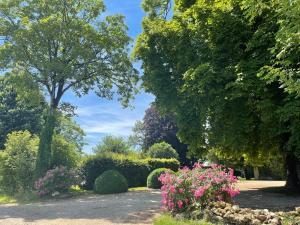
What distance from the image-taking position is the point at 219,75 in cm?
1402

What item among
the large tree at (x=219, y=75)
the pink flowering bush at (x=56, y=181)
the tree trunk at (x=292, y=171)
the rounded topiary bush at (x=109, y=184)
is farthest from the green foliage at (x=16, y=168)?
the tree trunk at (x=292, y=171)

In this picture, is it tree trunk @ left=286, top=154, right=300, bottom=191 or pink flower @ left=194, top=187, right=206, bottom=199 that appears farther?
tree trunk @ left=286, top=154, right=300, bottom=191

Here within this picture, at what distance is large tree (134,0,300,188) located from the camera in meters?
13.4

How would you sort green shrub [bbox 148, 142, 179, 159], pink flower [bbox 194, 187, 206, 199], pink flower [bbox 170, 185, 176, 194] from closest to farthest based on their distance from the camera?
pink flower [bbox 194, 187, 206, 199]
pink flower [bbox 170, 185, 176, 194]
green shrub [bbox 148, 142, 179, 159]

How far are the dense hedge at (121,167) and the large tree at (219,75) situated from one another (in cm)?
776

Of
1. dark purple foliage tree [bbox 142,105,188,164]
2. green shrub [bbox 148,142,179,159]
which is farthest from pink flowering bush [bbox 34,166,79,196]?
dark purple foliage tree [bbox 142,105,188,164]

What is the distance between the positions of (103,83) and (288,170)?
15584 millimetres

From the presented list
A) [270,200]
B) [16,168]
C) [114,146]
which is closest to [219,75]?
[270,200]

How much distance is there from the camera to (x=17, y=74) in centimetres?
2552

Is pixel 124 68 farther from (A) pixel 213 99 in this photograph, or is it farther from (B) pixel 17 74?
(A) pixel 213 99

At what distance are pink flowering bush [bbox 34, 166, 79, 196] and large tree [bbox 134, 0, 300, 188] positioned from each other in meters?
7.49

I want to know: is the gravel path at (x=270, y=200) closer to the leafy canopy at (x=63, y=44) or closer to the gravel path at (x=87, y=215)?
the gravel path at (x=87, y=215)

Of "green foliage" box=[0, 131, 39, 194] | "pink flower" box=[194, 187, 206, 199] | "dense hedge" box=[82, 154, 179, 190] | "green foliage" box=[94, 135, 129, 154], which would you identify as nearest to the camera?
"pink flower" box=[194, 187, 206, 199]

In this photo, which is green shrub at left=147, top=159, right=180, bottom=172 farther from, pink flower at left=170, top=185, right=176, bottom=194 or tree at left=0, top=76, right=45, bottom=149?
tree at left=0, top=76, right=45, bottom=149
